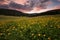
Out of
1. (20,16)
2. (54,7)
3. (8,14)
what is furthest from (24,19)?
(54,7)

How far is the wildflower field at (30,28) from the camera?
186 centimetres

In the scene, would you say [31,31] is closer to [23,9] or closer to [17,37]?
[17,37]

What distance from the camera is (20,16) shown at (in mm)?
2020

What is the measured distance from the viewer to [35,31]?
189cm

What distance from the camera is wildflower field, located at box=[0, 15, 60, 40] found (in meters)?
1.86

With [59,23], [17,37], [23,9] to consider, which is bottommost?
[17,37]

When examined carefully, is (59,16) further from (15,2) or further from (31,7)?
(15,2)

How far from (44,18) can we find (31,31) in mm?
213

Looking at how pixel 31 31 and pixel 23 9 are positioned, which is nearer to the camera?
pixel 31 31

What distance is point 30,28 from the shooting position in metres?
1.91

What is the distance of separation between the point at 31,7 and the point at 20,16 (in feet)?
0.56

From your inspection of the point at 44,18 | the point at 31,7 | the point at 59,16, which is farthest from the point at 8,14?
the point at 59,16

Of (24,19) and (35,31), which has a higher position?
(24,19)

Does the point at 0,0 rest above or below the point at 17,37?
above
